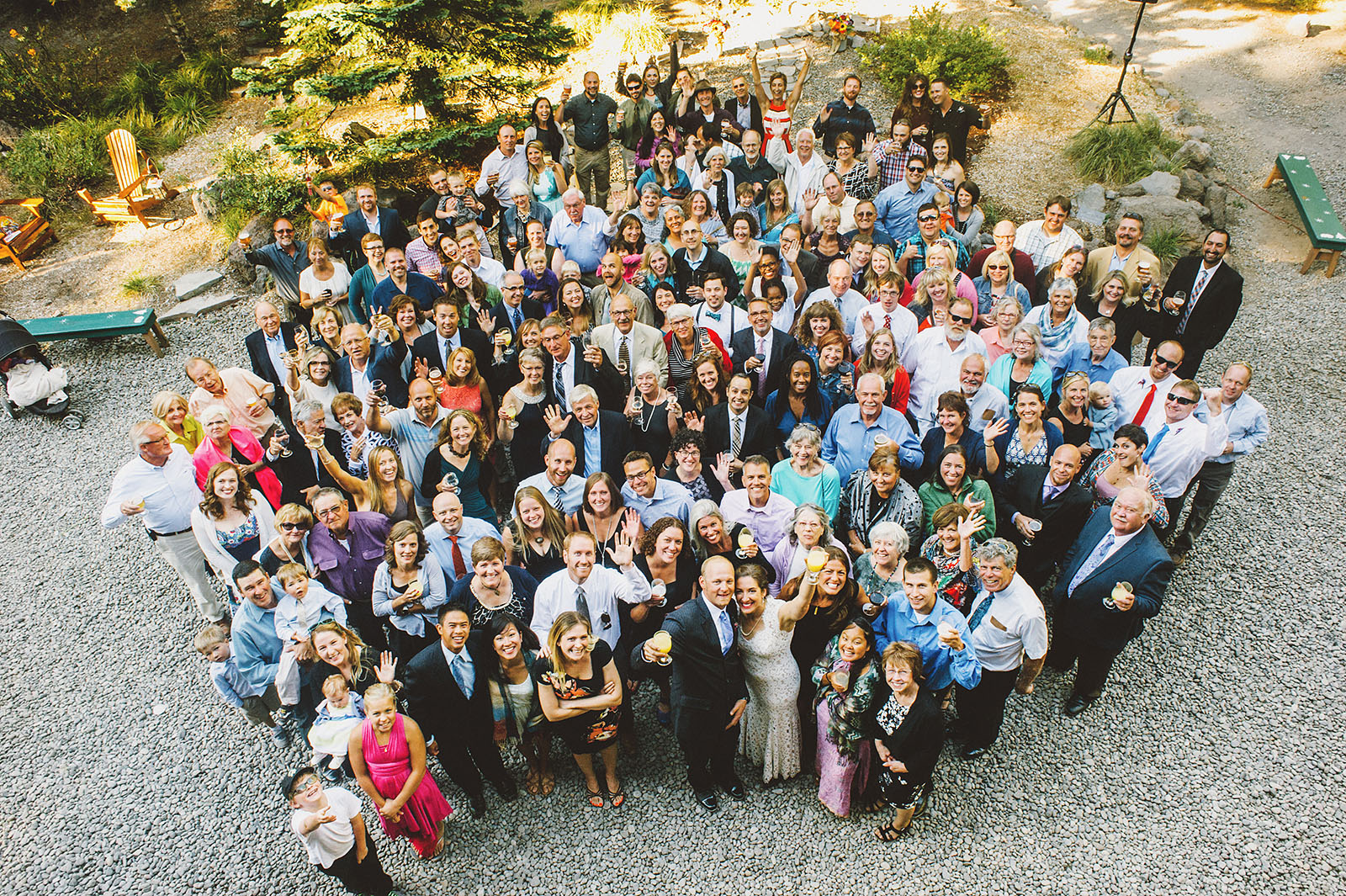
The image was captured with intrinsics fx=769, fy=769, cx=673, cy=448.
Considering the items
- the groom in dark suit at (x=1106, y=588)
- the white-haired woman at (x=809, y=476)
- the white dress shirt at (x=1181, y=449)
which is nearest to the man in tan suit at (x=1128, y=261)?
the white dress shirt at (x=1181, y=449)

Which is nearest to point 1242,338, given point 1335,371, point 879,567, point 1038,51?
point 1335,371

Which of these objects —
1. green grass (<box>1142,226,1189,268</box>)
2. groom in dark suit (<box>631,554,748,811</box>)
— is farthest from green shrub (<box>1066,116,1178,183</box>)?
groom in dark suit (<box>631,554,748,811</box>)

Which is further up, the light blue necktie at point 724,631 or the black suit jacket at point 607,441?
the black suit jacket at point 607,441

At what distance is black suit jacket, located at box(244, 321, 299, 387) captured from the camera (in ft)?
22.8

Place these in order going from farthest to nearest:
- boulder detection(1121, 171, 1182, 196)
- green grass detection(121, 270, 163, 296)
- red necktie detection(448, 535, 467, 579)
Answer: green grass detection(121, 270, 163, 296) < boulder detection(1121, 171, 1182, 196) < red necktie detection(448, 535, 467, 579)

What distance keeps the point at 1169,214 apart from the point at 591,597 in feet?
30.9

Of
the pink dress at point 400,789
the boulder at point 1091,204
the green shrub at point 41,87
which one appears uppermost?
the green shrub at point 41,87

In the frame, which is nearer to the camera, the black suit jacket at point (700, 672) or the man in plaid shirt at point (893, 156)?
the black suit jacket at point (700, 672)

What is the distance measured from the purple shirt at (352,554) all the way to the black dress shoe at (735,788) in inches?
108

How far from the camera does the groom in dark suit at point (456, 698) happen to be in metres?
4.55

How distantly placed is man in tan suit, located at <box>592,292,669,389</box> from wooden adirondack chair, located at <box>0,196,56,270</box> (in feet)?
34.6

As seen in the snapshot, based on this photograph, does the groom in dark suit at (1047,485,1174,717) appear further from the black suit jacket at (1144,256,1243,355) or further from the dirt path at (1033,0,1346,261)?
the dirt path at (1033,0,1346,261)

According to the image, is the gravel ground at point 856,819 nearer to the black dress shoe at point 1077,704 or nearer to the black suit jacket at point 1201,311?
the black dress shoe at point 1077,704

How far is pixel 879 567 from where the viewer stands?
4863 millimetres
